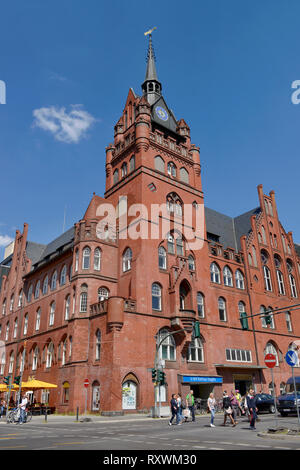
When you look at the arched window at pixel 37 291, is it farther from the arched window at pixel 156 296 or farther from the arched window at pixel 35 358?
the arched window at pixel 156 296

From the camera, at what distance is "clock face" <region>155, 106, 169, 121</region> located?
1777 inches

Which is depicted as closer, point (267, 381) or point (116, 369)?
point (116, 369)

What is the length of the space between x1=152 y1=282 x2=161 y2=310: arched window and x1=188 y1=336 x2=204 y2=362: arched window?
4672 millimetres

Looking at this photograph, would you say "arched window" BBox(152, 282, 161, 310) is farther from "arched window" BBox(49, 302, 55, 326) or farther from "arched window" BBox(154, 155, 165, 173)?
"arched window" BBox(49, 302, 55, 326)

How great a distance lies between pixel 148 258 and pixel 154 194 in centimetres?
724

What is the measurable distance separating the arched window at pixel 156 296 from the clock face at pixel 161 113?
2133 centimetres

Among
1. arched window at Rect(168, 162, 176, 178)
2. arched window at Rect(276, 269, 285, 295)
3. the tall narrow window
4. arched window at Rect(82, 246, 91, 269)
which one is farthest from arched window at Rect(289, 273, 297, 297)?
the tall narrow window

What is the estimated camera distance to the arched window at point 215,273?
40969 mm

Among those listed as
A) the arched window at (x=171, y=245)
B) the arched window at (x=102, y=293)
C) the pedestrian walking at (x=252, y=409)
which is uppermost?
the arched window at (x=171, y=245)

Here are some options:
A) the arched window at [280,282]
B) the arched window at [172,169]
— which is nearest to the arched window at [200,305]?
the arched window at [172,169]

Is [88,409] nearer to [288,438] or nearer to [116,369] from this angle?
[116,369]

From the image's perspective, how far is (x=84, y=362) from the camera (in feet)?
103
